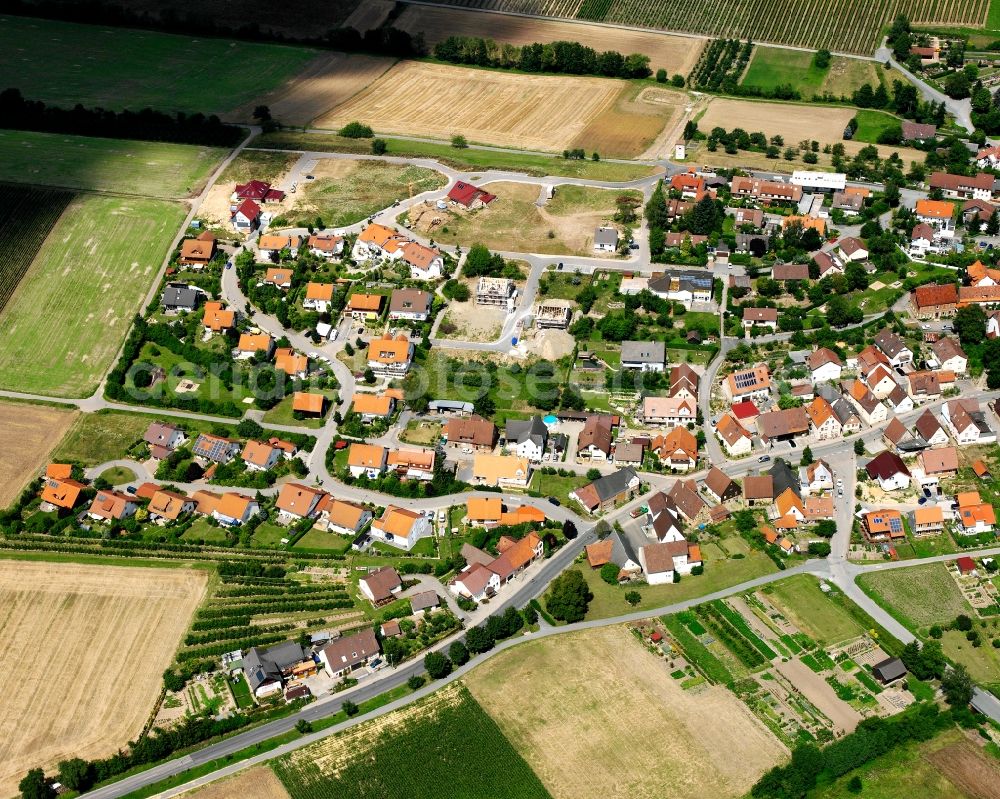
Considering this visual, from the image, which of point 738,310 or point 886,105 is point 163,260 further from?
point 886,105

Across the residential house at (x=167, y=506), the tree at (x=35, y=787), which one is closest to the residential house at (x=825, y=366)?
the residential house at (x=167, y=506)

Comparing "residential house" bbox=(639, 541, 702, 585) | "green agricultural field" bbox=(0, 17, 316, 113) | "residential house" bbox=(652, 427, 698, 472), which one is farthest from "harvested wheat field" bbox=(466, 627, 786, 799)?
"green agricultural field" bbox=(0, 17, 316, 113)

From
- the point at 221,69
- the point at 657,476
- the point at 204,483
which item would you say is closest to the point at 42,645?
the point at 204,483

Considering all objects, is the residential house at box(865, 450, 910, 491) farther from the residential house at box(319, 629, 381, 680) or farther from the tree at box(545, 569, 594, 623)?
the residential house at box(319, 629, 381, 680)

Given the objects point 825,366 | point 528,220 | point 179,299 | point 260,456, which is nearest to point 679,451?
point 825,366

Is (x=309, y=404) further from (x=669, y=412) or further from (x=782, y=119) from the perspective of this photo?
(x=782, y=119)

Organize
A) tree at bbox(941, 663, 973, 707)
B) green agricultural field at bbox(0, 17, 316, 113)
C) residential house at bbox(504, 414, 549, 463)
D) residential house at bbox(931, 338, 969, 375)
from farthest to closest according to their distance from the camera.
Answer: green agricultural field at bbox(0, 17, 316, 113) → residential house at bbox(931, 338, 969, 375) → residential house at bbox(504, 414, 549, 463) → tree at bbox(941, 663, 973, 707)
